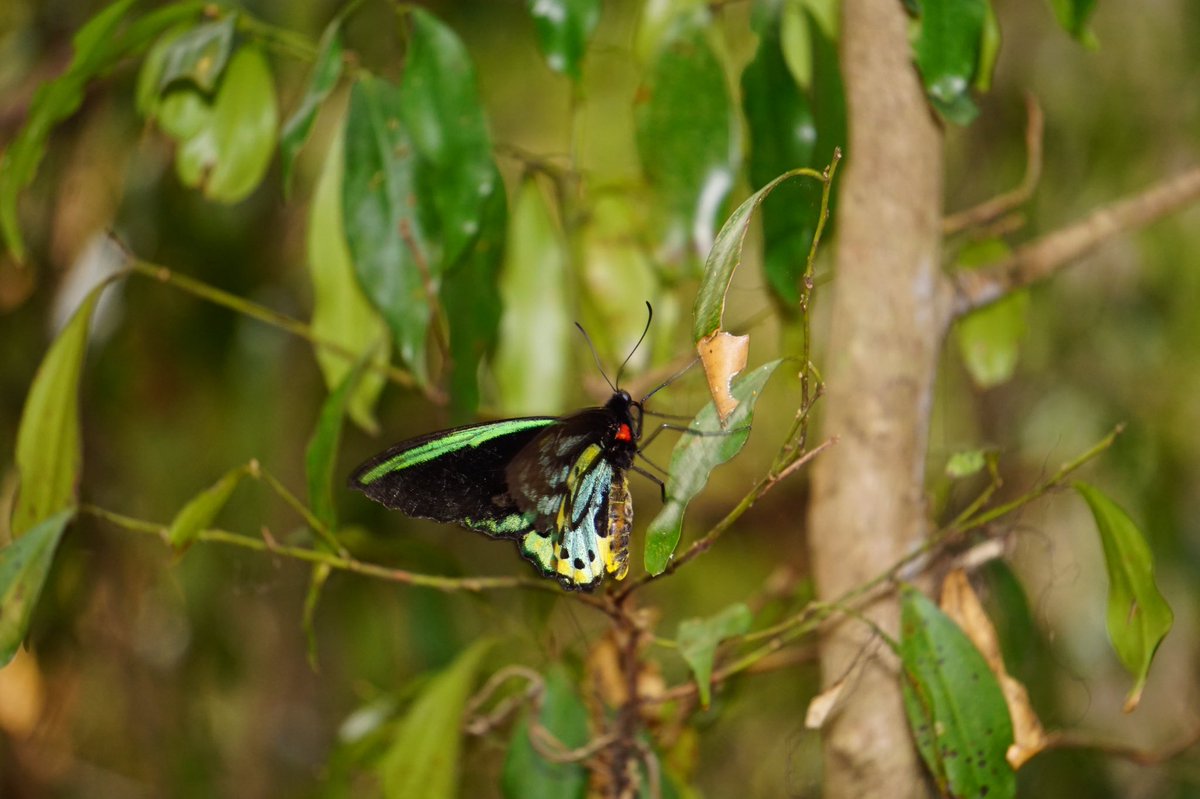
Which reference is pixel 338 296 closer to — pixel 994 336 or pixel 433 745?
pixel 433 745

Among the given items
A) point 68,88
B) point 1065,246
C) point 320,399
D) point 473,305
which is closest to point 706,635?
point 473,305

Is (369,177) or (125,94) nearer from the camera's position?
(369,177)

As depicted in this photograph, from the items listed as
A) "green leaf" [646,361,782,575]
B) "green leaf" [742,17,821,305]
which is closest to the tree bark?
"green leaf" [742,17,821,305]

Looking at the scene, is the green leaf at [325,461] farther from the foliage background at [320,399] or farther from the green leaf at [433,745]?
the foliage background at [320,399]

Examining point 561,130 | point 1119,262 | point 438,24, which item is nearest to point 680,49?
point 438,24

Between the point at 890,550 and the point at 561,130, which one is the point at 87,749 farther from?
the point at 890,550

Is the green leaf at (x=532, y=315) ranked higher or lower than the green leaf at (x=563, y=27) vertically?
lower

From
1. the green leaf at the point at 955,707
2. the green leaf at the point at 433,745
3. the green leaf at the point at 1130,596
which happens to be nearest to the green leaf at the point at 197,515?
the green leaf at the point at 433,745
